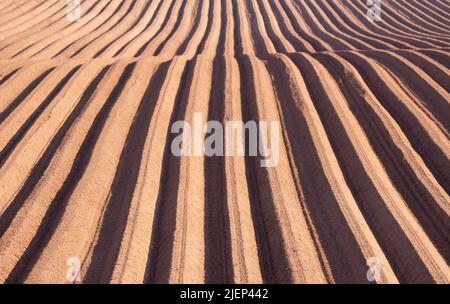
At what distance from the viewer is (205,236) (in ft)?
15.1

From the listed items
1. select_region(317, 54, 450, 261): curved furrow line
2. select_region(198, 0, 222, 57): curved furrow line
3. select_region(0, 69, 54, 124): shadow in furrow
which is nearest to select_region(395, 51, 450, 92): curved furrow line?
select_region(317, 54, 450, 261): curved furrow line

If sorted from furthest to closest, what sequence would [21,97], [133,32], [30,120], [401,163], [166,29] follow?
[166,29] < [133,32] < [21,97] < [30,120] < [401,163]

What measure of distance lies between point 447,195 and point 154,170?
4067 mm

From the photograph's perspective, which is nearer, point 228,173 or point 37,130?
point 228,173

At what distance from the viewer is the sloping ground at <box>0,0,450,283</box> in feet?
14.0

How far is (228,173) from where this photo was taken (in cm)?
553

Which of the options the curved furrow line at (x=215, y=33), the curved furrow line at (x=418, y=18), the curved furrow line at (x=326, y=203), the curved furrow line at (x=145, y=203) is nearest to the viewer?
the curved furrow line at (x=145, y=203)

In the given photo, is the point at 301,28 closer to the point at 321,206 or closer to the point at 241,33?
the point at 241,33

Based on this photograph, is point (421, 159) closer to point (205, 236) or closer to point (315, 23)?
point (205, 236)

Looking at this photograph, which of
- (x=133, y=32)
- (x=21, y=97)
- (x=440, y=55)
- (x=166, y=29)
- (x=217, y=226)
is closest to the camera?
(x=217, y=226)

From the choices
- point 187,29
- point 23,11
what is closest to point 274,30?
point 187,29

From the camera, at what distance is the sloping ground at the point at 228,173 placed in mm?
4281

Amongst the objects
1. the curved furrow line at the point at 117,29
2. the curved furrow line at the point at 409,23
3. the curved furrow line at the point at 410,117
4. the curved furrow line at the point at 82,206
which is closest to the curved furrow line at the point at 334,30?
the curved furrow line at the point at 409,23

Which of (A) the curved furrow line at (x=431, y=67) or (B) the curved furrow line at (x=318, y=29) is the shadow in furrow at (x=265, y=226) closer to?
(A) the curved furrow line at (x=431, y=67)
